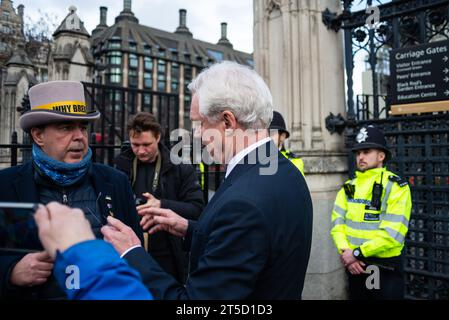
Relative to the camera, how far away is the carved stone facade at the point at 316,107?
187 inches

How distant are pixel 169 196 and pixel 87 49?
607 centimetres

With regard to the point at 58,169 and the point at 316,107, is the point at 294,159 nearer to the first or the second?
the point at 316,107

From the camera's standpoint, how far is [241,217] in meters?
1.34

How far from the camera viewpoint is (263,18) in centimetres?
533

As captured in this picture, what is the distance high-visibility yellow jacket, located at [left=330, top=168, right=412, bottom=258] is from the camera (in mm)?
3271

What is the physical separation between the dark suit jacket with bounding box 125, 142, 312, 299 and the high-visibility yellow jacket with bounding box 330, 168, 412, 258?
2.03 meters

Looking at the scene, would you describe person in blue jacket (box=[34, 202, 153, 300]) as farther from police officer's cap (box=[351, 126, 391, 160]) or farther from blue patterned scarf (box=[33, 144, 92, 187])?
police officer's cap (box=[351, 126, 391, 160])

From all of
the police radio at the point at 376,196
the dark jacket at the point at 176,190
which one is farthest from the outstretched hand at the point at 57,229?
the police radio at the point at 376,196

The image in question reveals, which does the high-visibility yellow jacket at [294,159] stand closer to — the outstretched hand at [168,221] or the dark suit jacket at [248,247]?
the outstretched hand at [168,221]
